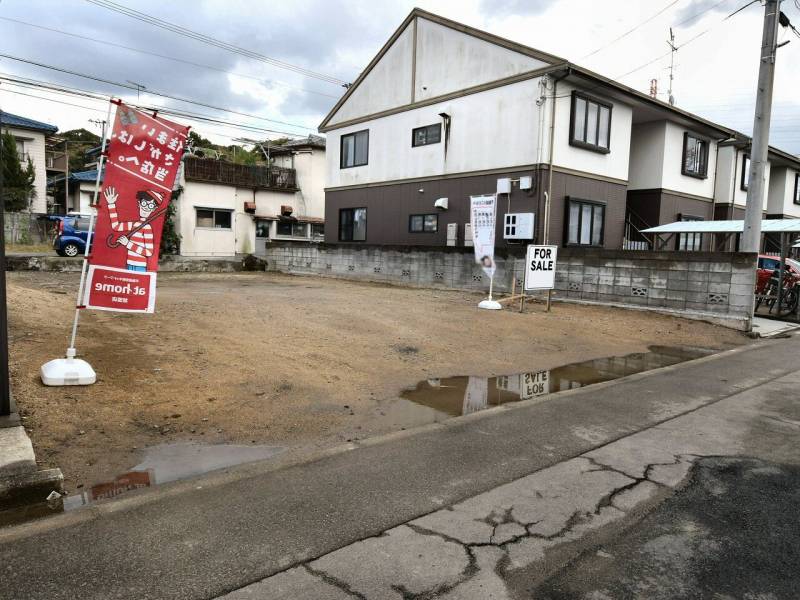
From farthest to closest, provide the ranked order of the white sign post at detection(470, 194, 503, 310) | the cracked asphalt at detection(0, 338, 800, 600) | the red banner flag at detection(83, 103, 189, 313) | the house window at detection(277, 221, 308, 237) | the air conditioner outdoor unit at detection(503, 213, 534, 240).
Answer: the house window at detection(277, 221, 308, 237) < the air conditioner outdoor unit at detection(503, 213, 534, 240) < the white sign post at detection(470, 194, 503, 310) < the red banner flag at detection(83, 103, 189, 313) < the cracked asphalt at detection(0, 338, 800, 600)

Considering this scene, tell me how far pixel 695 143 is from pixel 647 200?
3737 mm

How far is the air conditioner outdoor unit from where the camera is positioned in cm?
1670

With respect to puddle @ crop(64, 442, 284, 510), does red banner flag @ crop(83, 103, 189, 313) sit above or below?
above

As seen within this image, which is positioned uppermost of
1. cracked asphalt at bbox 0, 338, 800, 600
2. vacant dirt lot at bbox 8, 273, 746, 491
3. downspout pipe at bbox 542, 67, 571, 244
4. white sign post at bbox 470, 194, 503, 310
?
downspout pipe at bbox 542, 67, 571, 244

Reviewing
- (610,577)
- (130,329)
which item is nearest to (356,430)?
(610,577)

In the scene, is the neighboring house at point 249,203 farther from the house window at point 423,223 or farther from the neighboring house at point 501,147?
the house window at point 423,223

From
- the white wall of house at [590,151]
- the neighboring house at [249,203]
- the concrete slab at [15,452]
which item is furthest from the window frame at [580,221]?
the concrete slab at [15,452]

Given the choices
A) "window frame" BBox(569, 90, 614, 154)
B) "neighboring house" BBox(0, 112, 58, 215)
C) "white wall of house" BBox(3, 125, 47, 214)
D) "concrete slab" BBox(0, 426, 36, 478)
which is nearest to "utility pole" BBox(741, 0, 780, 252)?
"window frame" BBox(569, 90, 614, 154)

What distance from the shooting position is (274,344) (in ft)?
25.3

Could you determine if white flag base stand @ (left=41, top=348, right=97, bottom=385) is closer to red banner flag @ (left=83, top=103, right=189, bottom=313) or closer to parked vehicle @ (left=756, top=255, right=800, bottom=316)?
red banner flag @ (left=83, top=103, right=189, bottom=313)

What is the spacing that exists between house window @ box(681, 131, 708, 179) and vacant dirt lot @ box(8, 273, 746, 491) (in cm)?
1225

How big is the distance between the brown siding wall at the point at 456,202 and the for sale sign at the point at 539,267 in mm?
4292

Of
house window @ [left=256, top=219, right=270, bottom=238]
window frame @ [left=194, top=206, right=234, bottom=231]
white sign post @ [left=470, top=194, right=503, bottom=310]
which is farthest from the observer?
house window @ [left=256, top=219, right=270, bottom=238]

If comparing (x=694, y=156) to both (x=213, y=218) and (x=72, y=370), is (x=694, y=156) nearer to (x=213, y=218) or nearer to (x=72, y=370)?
(x=213, y=218)
